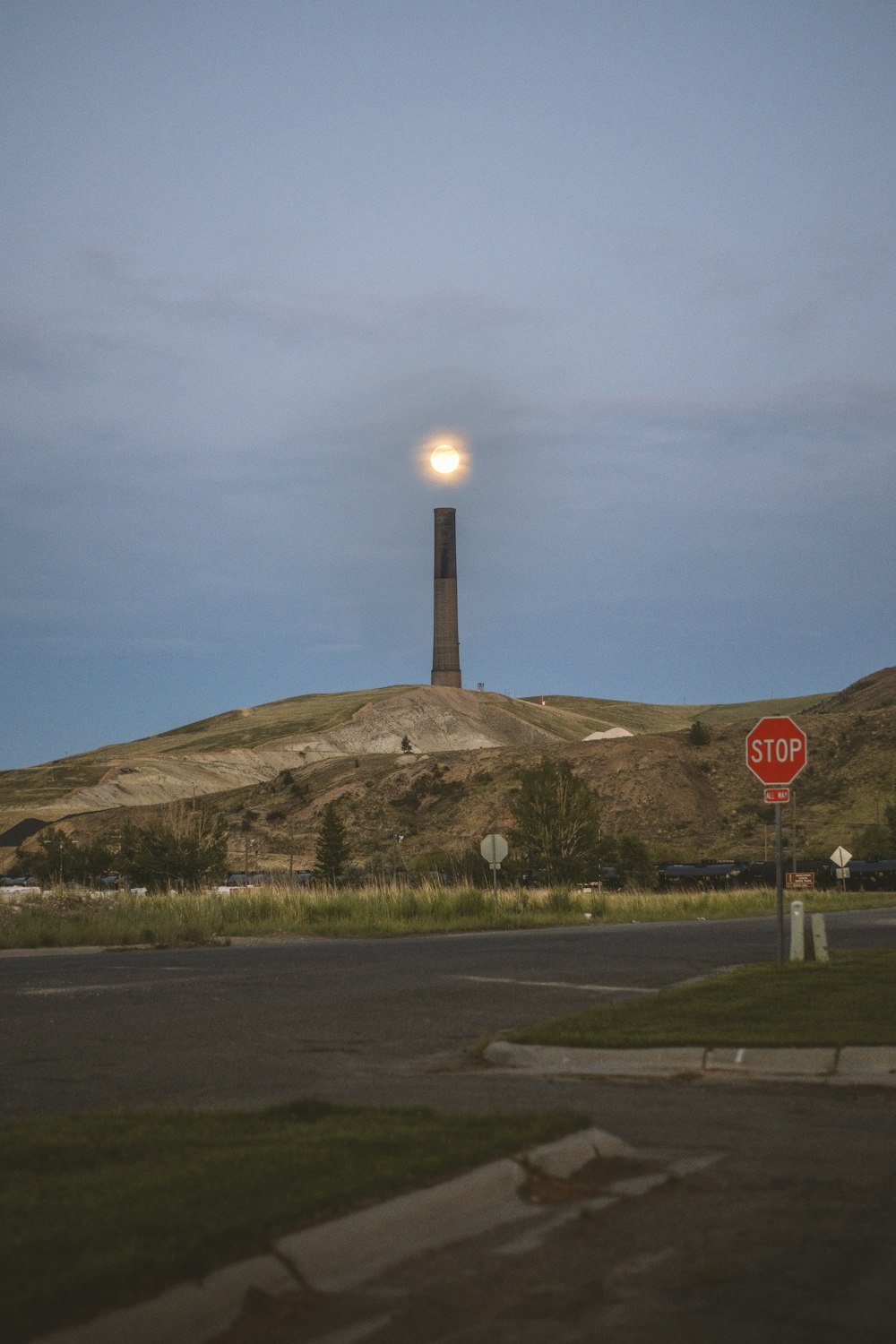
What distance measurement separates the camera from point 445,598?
142 metres

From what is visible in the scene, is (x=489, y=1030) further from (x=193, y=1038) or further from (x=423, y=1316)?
(x=423, y=1316)

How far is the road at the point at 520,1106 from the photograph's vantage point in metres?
4.85

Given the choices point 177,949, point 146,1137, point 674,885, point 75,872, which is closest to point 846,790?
point 674,885

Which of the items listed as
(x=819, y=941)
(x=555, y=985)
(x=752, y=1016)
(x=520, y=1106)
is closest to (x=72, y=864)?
(x=555, y=985)

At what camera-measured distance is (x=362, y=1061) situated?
433 inches

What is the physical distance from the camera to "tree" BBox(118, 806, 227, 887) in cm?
4403

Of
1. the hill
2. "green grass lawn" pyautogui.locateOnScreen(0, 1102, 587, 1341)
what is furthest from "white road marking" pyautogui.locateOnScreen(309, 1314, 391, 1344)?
the hill

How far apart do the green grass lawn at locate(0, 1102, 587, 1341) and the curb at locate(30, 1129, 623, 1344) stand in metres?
0.09

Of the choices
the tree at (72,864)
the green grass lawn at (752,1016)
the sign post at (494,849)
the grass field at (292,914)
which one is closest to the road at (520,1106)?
the green grass lawn at (752,1016)

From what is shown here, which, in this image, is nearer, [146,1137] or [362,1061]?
[146,1137]

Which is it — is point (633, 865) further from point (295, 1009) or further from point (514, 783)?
point (295, 1009)

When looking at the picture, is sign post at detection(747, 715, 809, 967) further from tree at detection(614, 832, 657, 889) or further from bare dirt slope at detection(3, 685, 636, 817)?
bare dirt slope at detection(3, 685, 636, 817)

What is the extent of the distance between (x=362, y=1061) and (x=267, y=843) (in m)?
97.1

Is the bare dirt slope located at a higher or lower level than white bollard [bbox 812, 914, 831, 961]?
higher
